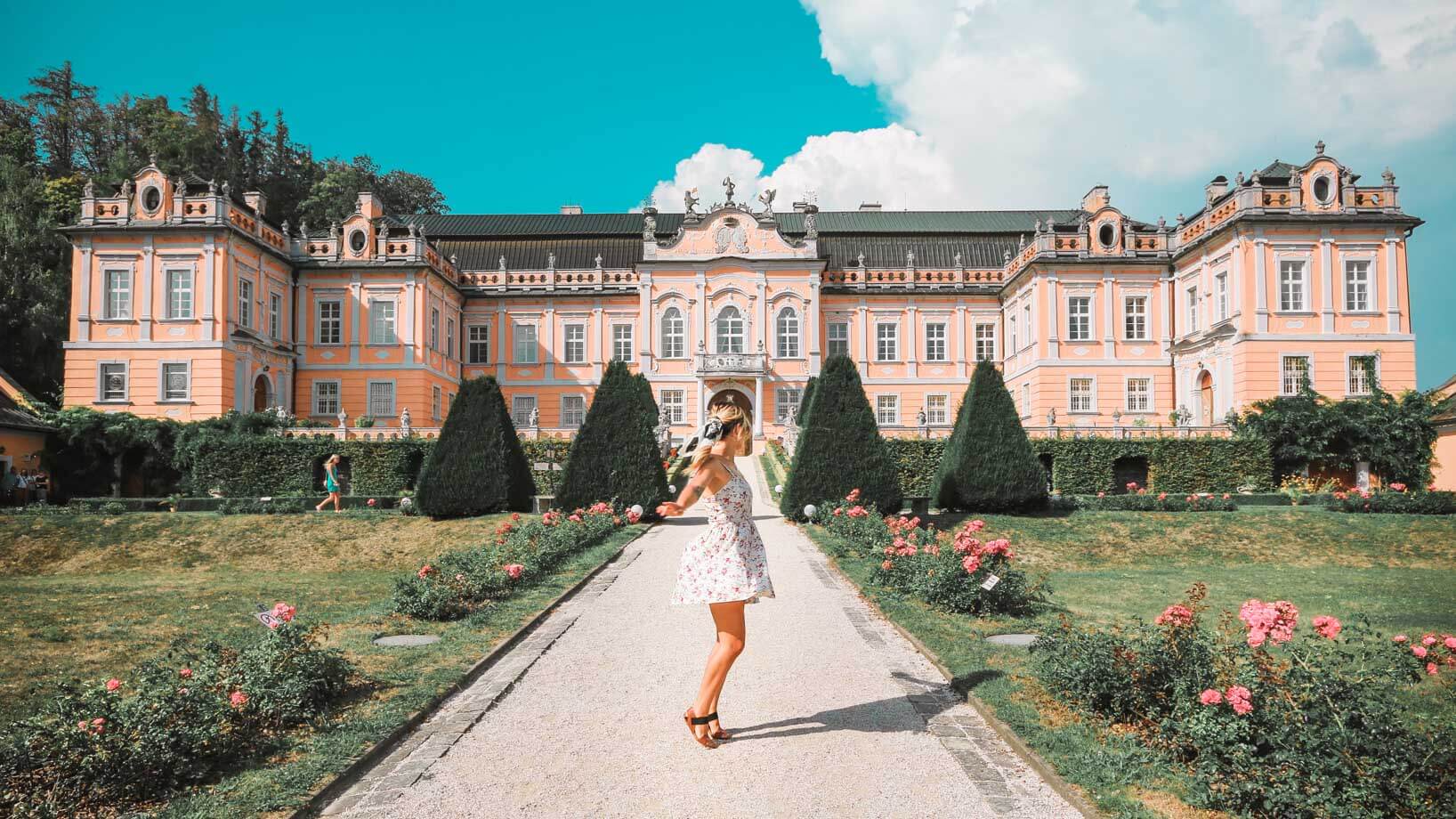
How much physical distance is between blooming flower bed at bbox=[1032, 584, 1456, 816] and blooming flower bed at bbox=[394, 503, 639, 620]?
3.86 metres

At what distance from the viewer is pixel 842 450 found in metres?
20.2

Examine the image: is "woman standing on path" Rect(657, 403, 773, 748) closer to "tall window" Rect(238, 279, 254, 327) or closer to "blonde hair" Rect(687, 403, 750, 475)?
"blonde hair" Rect(687, 403, 750, 475)

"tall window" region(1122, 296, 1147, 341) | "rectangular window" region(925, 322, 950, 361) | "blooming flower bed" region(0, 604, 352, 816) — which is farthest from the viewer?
"rectangular window" region(925, 322, 950, 361)

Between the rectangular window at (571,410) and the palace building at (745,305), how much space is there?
10cm

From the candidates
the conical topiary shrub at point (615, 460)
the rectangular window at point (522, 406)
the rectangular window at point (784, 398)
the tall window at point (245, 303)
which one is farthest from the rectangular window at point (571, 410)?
the conical topiary shrub at point (615, 460)

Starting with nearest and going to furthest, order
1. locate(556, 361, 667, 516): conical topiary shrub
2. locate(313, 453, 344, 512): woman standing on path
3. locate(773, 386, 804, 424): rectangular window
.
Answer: locate(556, 361, 667, 516): conical topiary shrub < locate(313, 453, 344, 512): woman standing on path < locate(773, 386, 804, 424): rectangular window

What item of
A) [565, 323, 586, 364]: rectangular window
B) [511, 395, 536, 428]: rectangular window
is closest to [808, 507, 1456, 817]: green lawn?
[565, 323, 586, 364]: rectangular window

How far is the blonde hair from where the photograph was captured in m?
5.80

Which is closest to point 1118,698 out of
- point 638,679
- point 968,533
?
point 638,679

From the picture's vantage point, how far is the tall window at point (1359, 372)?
3183cm

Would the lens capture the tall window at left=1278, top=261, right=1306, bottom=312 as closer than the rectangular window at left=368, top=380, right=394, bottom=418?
Yes

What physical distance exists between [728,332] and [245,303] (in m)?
20.0

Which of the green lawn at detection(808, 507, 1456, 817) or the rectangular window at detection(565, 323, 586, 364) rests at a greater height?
the rectangular window at detection(565, 323, 586, 364)

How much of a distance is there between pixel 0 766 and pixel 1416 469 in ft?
113
